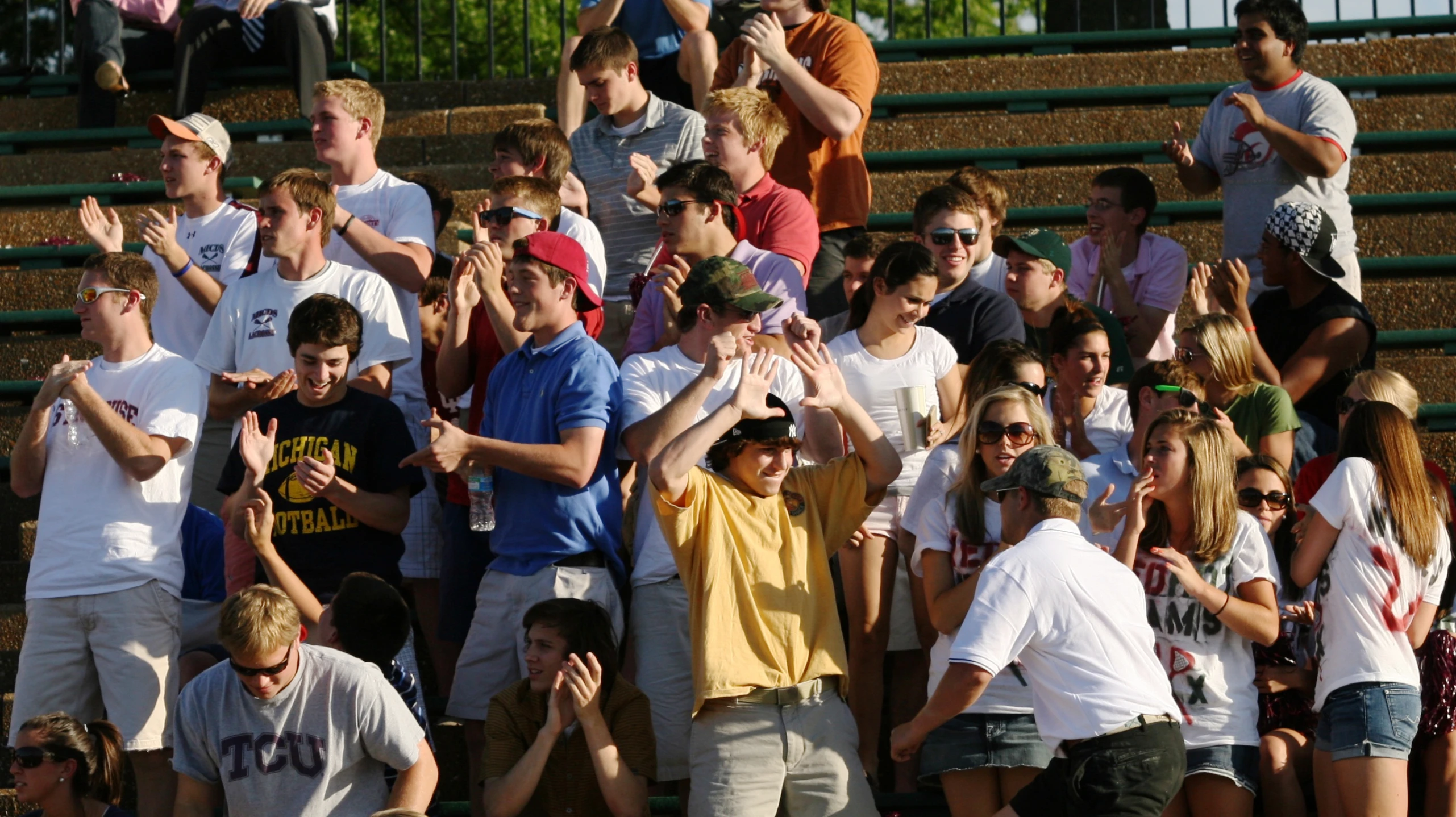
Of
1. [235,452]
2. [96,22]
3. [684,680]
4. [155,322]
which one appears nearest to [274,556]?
[235,452]

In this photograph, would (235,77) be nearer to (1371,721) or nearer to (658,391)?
(658,391)

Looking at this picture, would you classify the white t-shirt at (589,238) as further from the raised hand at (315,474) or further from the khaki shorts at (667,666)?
the khaki shorts at (667,666)

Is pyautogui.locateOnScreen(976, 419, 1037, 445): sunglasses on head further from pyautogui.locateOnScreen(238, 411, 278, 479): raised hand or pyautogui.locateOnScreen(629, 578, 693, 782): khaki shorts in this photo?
pyautogui.locateOnScreen(238, 411, 278, 479): raised hand

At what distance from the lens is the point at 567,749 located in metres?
5.11

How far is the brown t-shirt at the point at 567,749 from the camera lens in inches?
199

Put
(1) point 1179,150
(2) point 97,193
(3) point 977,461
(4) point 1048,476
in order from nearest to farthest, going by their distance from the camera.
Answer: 1. (4) point 1048,476
2. (3) point 977,461
3. (1) point 1179,150
4. (2) point 97,193

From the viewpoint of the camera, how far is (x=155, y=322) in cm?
692

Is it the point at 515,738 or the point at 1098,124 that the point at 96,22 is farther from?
the point at 515,738

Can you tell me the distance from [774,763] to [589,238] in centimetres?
243

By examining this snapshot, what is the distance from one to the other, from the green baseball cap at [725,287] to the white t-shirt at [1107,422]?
3.63ft

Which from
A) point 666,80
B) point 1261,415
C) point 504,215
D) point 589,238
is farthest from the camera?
point 666,80

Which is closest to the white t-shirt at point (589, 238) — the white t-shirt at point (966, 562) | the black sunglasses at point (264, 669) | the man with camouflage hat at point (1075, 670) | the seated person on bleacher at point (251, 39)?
the white t-shirt at point (966, 562)

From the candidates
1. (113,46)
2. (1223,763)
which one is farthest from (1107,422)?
(113,46)

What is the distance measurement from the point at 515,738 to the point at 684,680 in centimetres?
54
